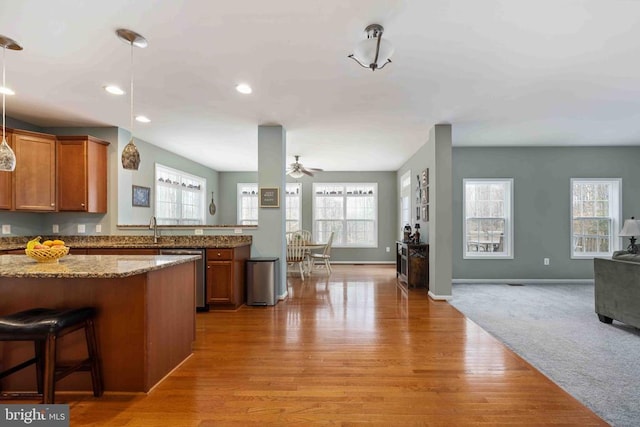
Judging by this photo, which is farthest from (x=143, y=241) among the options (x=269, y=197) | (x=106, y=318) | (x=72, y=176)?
(x=106, y=318)

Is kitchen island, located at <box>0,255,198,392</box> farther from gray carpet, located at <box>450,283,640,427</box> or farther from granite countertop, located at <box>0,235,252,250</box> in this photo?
gray carpet, located at <box>450,283,640,427</box>

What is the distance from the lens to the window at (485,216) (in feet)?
19.2

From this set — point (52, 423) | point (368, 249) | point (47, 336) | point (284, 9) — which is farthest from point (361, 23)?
point (368, 249)

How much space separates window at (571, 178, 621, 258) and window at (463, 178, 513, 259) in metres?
1.23

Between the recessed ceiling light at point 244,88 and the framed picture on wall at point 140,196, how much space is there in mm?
2790

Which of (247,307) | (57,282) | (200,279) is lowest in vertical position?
(247,307)

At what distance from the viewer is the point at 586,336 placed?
311 centimetres

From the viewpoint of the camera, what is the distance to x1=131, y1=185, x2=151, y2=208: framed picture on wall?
4918 millimetres

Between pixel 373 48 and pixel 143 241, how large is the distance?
3903mm

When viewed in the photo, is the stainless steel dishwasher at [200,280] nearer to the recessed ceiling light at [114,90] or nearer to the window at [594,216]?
the recessed ceiling light at [114,90]

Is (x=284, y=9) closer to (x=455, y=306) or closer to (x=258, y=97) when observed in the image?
(x=258, y=97)

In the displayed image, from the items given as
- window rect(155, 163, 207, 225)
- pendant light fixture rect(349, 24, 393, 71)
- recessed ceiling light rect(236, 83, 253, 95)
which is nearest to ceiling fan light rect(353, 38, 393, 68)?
pendant light fixture rect(349, 24, 393, 71)

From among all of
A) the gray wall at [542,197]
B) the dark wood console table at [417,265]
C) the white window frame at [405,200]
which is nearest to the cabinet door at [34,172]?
the dark wood console table at [417,265]

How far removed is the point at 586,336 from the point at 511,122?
281cm
